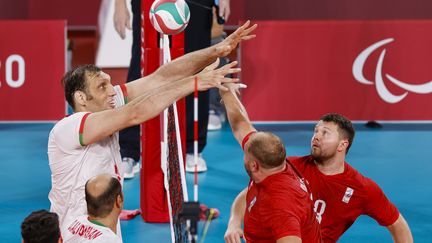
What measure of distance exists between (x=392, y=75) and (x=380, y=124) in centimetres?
76

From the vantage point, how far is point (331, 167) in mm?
6648

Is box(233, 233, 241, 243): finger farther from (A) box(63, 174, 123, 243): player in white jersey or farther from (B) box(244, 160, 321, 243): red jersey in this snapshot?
(A) box(63, 174, 123, 243): player in white jersey

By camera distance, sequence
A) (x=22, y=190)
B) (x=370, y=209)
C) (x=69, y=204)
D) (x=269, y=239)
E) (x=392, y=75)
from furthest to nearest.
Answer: (x=392, y=75) → (x=22, y=190) → (x=370, y=209) → (x=69, y=204) → (x=269, y=239)

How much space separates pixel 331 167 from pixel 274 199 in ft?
4.16

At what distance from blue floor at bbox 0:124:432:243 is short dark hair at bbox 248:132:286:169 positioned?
257 centimetres

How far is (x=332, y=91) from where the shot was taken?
43.0 ft

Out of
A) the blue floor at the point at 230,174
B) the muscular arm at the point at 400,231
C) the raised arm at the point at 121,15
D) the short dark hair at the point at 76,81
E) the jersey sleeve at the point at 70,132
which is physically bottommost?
the blue floor at the point at 230,174

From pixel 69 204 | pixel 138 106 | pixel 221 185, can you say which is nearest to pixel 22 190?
pixel 221 185

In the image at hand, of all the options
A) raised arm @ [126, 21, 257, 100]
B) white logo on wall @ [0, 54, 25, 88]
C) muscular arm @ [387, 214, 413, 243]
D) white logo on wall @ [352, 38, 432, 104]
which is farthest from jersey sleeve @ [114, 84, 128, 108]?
white logo on wall @ [352, 38, 432, 104]

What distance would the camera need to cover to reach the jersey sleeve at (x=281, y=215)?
533 centimetres

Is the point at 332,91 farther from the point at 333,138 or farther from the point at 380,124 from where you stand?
the point at 333,138

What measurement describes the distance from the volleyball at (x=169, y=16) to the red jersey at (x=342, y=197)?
1861mm

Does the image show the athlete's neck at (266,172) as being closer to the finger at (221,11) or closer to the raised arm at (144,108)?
the raised arm at (144,108)

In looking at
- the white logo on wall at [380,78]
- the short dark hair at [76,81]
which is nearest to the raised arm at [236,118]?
the short dark hair at [76,81]
